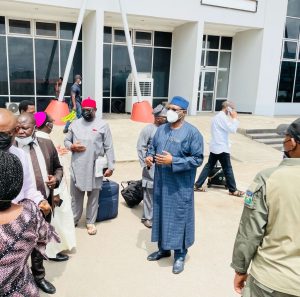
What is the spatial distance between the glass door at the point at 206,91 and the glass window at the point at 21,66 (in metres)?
8.44

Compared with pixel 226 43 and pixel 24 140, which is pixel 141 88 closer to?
pixel 226 43

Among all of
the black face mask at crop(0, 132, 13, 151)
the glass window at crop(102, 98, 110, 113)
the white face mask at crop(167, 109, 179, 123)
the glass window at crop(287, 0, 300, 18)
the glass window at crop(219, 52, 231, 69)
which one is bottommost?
the glass window at crop(102, 98, 110, 113)

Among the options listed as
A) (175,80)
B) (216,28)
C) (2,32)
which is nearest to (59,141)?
(2,32)

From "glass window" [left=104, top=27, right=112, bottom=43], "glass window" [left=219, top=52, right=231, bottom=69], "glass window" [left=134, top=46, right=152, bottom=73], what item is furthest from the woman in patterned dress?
"glass window" [left=219, top=52, right=231, bottom=69]

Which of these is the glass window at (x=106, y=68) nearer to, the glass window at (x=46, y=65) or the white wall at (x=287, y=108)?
the glass window at (x=46, y=65)

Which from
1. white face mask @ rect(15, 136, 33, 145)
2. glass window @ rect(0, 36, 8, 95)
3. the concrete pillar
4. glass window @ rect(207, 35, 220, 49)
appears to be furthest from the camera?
glass window @ rect(207, 35, 220, 49)

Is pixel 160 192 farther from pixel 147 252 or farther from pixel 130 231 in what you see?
pixel 130 231

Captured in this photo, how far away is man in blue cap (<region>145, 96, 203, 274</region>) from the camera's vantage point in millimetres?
3557

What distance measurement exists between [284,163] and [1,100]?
48.1 ft

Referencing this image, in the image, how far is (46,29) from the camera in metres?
14.7

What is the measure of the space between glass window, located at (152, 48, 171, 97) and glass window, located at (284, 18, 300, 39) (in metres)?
6.09

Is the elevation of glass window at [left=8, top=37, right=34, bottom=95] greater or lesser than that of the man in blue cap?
greater

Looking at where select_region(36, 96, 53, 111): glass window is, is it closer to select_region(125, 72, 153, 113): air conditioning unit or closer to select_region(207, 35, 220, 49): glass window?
select_region(125, 72, 153, 113): air conditioning unit

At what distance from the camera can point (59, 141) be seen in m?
10.1
